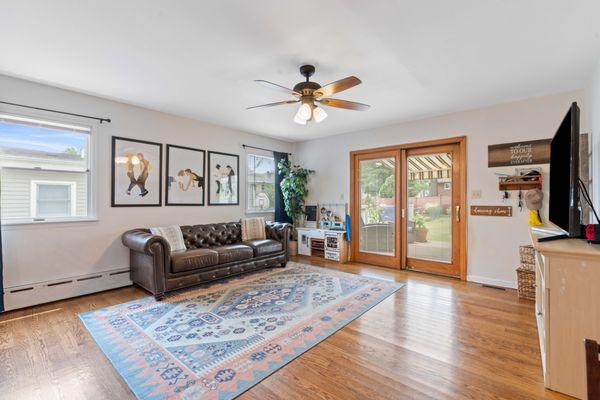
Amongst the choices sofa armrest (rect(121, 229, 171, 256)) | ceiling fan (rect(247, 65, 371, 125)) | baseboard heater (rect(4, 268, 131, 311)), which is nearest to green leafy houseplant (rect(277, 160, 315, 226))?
ceiling fan (rect(247, 65, 371, 125))

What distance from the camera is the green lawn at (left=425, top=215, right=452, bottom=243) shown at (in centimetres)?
436

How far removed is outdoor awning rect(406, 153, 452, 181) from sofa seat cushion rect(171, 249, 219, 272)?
136 inches

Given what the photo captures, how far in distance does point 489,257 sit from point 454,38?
120 inches

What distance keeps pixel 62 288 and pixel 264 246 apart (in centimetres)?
257

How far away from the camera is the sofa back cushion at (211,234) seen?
13.8ft

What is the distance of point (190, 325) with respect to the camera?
8.56 ft

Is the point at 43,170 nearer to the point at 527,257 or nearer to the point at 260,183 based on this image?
the point at 260,183

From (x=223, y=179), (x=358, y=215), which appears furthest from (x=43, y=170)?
(x=358, y=215)

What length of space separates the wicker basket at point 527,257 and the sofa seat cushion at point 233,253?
144 inches

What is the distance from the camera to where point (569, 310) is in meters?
1.68

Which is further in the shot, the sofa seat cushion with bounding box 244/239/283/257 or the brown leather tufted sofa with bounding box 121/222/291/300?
the sofa seat cushion with bounding box 244/239/283/257

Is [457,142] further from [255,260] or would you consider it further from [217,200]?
[217,200]

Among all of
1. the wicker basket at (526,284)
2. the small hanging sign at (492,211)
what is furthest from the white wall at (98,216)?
the wicker basket at (526,284)

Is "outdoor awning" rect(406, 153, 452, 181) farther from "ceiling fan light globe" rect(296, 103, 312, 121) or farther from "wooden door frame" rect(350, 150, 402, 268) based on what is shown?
"ceiling fan light globe" rect(296, 103, 312, 121)
